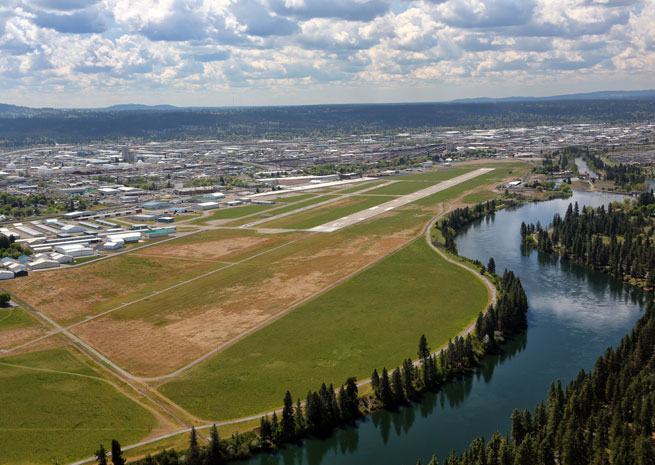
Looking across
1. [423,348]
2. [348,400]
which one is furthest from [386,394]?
[423,348]

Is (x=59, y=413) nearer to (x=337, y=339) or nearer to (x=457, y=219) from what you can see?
(x=337, y=339)

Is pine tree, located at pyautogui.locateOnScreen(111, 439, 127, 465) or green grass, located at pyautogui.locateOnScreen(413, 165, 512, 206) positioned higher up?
green grass, located at pyautogui.locateOnScreen(413, 165, 512, 206)

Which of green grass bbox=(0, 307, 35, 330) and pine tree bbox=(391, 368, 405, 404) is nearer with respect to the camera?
pine tree bbox=(391, 368, 405, 404)

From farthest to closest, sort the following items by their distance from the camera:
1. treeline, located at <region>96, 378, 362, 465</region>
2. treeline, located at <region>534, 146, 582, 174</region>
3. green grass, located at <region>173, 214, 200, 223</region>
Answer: treeline, located at <region>534, 146, 582, 174</region>
green grass, located at <region>173, 214, 200, 223</region>
treeline, located at <region>96, 378, 362, 465</region>

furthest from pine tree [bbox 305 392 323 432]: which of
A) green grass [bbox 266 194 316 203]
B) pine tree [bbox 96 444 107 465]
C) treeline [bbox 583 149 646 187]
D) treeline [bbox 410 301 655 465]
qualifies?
treeline [bbox 583 149 646 187]

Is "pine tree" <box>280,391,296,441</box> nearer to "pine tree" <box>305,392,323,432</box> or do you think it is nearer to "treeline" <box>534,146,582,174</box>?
"pine tree" <box>305,392,323,432</box>

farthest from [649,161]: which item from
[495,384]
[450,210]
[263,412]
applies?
[263,412]
